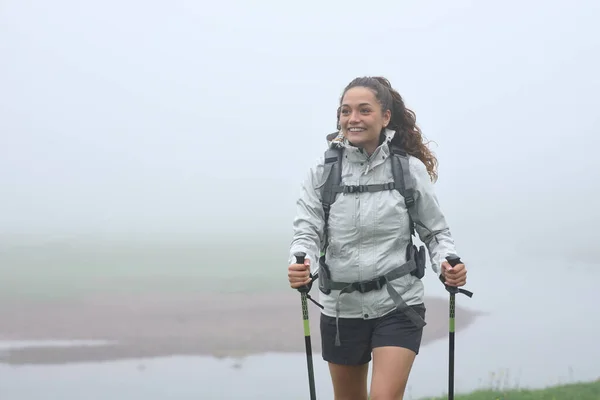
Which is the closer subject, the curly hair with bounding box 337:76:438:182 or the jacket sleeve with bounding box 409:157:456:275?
the jacket sleeve with bounding box 409:157:456:275

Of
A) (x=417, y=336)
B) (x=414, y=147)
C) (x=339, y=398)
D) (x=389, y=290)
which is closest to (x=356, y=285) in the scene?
(x=389, y=290)

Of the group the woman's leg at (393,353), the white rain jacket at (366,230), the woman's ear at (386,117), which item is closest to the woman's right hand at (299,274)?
the white rain jacket at (366,230)

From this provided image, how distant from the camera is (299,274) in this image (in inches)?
160

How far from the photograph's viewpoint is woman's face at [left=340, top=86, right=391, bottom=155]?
14.4ft

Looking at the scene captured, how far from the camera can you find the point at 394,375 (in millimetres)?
4031

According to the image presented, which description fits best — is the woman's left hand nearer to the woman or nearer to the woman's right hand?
the woman

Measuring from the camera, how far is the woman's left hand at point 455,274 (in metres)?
4.18

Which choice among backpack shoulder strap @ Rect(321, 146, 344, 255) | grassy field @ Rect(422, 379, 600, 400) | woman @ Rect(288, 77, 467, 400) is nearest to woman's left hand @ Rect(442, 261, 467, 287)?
woman @ Rect(288, 77, 467, 400)

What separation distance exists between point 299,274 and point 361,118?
114cm

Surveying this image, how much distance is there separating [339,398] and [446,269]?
1.18m

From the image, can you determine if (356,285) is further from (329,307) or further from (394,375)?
(394,375)

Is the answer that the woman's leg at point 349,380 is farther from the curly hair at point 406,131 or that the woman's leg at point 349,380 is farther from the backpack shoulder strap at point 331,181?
the curly hair at point 406,131

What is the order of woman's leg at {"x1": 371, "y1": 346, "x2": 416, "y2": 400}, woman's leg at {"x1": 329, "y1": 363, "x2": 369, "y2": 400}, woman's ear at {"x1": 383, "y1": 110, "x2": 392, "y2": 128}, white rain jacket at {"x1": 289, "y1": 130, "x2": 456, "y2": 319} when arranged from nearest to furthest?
woman's leg at {"x1": 371, "y1": 346, "x2": 416, "y2": 400} → white rain jacket at {"x1": 289, "y1": 130, "x2": 456, "y2": 319} → woman's leg at {"x1": 329, "y1": 363, "x2": 369, "y2": 400} → woman's ear at {"x1": 383, "y1": 110, "x2": 392, "y2": 128}

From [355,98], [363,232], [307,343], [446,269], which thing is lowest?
[307,343]
